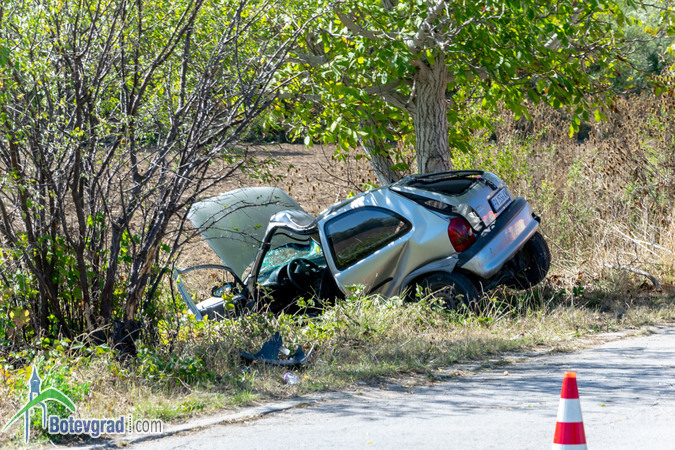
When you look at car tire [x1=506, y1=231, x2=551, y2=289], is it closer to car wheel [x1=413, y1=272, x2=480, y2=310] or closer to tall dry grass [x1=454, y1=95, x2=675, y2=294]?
car wheel [x1=413, y1=272, x2=480, y2=310]

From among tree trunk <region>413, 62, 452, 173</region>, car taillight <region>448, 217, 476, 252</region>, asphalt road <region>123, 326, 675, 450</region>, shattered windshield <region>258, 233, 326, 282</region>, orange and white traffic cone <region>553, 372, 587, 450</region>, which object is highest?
tree trunk <region>413, 62, 452, 173</region>

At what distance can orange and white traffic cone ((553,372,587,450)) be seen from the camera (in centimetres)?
353

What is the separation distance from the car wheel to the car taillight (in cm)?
31

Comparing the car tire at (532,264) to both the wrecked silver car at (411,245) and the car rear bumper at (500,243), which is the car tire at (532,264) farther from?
the car rear bumper at (500,243)

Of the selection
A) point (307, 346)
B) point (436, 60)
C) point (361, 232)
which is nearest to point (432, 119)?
point (436, 60)

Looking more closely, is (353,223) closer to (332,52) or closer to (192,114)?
(192,114)

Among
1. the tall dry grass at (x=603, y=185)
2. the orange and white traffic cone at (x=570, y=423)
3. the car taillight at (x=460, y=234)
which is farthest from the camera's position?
the tall dry grass at (x=603, y=185)

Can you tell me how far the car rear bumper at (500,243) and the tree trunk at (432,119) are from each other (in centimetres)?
225

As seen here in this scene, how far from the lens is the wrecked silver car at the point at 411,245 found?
A: 320 inches

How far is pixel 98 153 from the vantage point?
271 inches

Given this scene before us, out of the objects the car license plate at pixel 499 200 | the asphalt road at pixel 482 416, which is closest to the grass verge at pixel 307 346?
the asphalt road at pixel 482 416

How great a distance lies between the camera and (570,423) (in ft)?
11.6

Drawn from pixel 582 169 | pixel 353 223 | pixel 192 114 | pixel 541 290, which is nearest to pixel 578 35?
pixel 582 169

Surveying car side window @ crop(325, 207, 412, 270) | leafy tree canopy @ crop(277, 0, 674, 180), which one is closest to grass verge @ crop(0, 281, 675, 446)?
car side window @ crop(325, 207, 412, 270)
